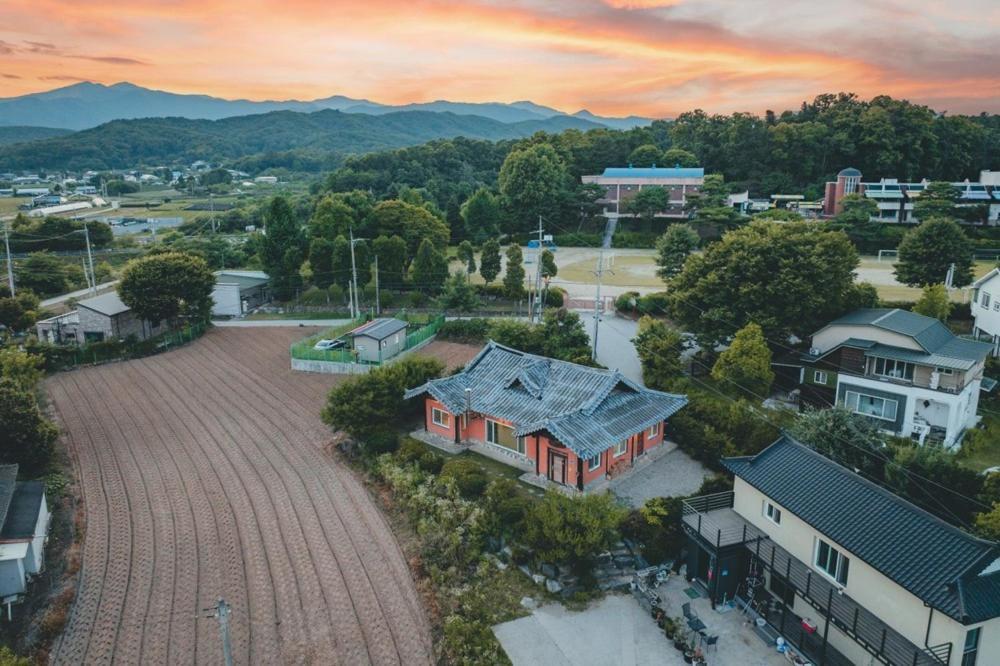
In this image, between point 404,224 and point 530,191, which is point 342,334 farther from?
point 530,191

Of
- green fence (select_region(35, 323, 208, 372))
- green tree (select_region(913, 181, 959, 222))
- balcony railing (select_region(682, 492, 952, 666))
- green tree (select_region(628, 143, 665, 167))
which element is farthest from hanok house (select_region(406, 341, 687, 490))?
green tree (select_region(628, 143, 665, 167))

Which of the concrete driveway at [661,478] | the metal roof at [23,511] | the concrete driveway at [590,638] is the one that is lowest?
the concrete driveway at [590,638]

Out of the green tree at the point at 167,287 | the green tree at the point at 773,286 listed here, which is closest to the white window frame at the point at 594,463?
the green tree at the point at 773,286

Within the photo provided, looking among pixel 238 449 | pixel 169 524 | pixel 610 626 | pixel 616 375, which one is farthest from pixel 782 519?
pixel 238 449

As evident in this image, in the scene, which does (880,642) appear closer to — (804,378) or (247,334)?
(804,378)

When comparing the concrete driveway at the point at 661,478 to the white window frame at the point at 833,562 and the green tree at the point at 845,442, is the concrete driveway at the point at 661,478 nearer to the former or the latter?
the green tree at the point at 845,442
